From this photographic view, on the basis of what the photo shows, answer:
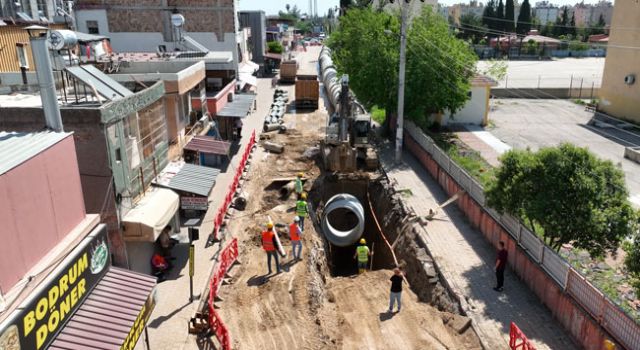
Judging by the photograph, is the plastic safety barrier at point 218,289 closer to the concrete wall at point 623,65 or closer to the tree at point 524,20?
the concrete wall at point 623,65

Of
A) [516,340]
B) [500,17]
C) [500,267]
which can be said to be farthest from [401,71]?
[500,17]

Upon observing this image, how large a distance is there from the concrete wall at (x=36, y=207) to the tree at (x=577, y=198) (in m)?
11.7

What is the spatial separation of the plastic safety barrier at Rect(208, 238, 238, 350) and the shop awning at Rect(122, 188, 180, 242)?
2196 mm

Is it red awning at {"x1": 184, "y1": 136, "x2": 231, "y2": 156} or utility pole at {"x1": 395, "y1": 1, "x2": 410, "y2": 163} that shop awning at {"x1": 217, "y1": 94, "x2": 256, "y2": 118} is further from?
utility pole at {"x1": 395, "y1": 1, "x2": 410, "y2": 163}

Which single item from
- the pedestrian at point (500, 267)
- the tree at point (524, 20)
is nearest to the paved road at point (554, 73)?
the tree at point (524, 20)

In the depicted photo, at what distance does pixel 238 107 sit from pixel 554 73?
53.4 metres

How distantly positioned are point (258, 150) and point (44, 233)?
22.2 meters

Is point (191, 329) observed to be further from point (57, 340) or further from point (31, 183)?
point (31, 183)

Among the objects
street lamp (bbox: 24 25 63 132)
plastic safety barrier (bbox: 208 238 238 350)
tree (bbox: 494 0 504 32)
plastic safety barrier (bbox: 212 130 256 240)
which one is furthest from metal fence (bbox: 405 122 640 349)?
tree (bbox: 494 0 504 32)

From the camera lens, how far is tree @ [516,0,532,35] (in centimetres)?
9831

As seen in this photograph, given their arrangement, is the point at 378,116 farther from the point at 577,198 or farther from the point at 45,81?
the point at 45,81

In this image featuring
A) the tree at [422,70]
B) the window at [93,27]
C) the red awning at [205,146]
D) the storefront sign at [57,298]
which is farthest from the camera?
the window at [93,27]

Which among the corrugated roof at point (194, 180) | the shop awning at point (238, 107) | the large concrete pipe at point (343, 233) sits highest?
the shop awning at point (238, 107)

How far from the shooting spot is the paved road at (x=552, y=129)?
1207 inches
